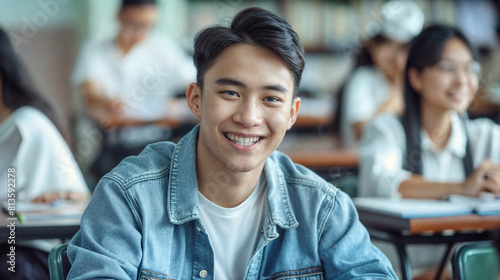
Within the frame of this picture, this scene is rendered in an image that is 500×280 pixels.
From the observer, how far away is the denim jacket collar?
4.37ft

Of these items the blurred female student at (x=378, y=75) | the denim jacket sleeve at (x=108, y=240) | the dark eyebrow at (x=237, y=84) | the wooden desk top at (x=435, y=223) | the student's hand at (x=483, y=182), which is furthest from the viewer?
the blurred female student at (x=378, y=75)

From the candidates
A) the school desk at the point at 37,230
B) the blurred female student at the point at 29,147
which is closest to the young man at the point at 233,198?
the school desk at the point at 37,230

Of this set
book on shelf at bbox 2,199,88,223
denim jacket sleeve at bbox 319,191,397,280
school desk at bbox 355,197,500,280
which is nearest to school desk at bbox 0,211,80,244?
book on shelf at bbox 2,199,88,223

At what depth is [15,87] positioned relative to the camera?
2.35 m

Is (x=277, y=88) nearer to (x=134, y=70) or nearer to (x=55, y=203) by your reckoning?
(x=55, y=203)

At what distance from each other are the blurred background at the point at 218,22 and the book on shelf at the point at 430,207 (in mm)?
3018

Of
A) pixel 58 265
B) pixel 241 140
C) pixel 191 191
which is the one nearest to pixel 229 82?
pixel 241 140

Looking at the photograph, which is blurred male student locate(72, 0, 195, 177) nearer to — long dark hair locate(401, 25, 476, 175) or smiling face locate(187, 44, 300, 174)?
long dark hair locate(401, 25, 476, 175)

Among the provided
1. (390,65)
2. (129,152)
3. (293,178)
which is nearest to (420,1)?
(390,65)

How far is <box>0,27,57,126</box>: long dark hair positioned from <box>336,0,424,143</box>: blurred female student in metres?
2.55

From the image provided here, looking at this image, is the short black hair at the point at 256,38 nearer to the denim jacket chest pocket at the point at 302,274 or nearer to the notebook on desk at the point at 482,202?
the denim jacket chest pocket at the point at 302,274

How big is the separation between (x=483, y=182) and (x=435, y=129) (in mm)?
500

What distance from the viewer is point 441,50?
249 cm

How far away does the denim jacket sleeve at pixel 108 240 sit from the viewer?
1183mm
